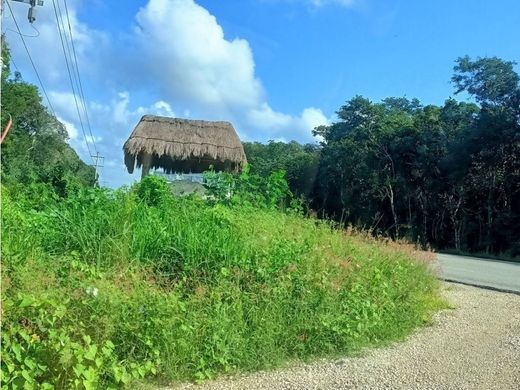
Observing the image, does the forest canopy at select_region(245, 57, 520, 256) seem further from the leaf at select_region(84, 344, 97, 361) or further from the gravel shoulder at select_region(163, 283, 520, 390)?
the leaf at select_region(84, 344, 97, 361)

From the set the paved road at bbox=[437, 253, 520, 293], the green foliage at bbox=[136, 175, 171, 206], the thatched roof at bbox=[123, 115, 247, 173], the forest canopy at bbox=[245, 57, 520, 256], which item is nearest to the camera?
the green foliage at bbox=[136, 175, 171, 206]

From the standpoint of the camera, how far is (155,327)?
16.1 ft

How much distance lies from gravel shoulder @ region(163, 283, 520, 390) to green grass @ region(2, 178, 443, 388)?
220 mm

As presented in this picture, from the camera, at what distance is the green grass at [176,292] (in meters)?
4.40

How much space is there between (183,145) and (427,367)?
11.5 metres

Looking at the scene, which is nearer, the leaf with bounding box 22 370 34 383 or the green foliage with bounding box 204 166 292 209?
the leaf with bounding box 22 370 34 383

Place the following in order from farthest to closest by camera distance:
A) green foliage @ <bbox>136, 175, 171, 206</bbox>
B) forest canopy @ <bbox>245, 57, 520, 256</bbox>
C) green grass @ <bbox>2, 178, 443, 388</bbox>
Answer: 1. forest canopy @ <bbox>245, 57, 520, 256</bbox>
2. green foliage @ <bbox>136, 175, 171, 206</bbox>
3. green grass @ <bbox>2, 178, 443, 388</bbox>

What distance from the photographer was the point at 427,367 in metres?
5.66

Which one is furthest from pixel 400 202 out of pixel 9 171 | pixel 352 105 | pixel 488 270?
pixel 9 171

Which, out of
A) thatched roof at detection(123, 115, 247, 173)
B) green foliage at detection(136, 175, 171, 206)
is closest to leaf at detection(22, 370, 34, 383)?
green foliage at detection(136, 175, 171, 206)

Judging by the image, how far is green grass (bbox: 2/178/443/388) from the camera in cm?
440

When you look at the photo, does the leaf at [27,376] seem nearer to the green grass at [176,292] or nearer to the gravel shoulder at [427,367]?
the green grass at [176,292]

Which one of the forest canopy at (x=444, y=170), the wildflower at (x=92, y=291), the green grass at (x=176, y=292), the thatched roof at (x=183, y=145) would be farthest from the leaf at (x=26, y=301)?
the forest canopy at (x=444, y=170)

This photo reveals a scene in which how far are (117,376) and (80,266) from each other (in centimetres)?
144
